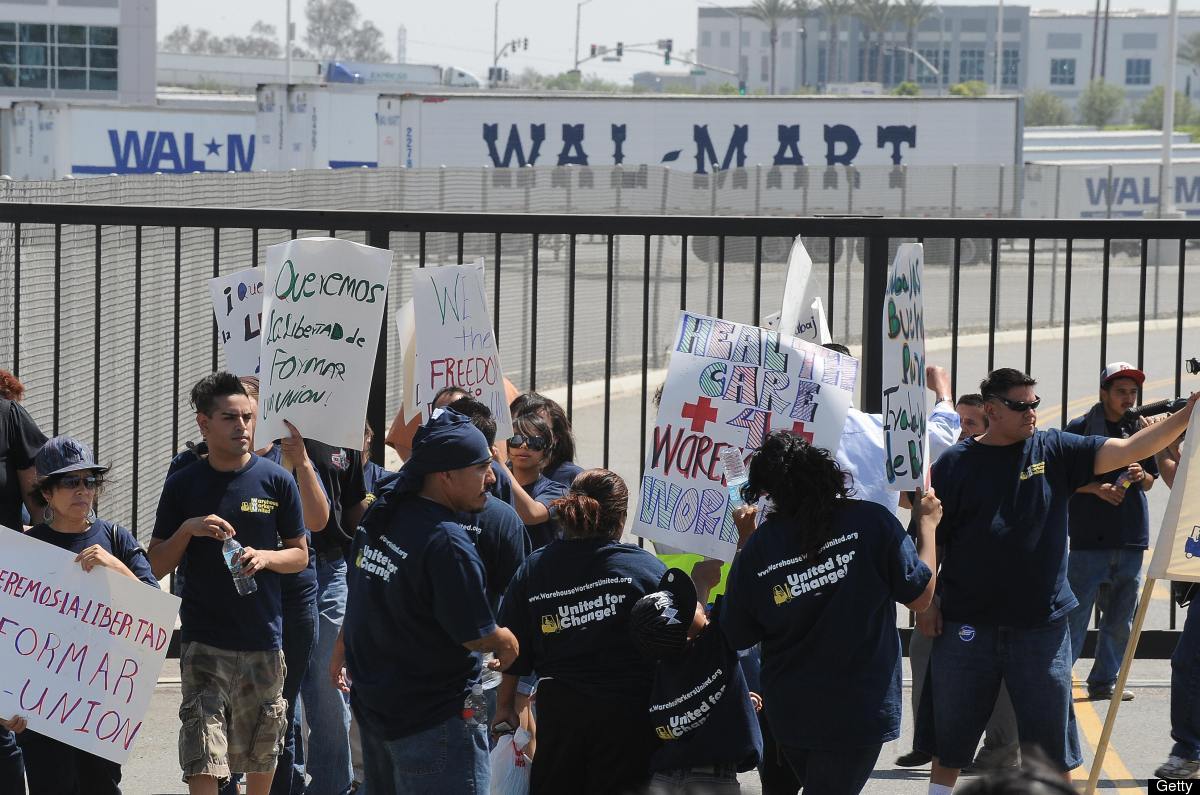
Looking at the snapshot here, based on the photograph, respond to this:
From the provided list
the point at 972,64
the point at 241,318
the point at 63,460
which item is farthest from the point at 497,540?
the point at 972,64

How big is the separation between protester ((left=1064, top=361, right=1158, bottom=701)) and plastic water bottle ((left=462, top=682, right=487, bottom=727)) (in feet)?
11.8

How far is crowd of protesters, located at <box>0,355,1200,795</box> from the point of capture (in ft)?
15.6

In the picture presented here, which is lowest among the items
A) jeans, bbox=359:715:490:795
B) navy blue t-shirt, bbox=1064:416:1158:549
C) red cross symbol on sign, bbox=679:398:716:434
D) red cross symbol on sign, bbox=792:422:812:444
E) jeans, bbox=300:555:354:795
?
jeans, bbox=300:555:354:795

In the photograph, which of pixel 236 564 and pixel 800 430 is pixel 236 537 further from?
pixel 800 430

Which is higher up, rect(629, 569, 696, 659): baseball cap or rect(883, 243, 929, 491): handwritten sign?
rect(883, 243, 929, 491): handwritten sign

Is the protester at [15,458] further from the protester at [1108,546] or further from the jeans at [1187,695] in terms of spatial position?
the protester at [1108,546]

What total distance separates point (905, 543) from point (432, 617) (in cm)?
153

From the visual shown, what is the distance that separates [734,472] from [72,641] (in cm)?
245

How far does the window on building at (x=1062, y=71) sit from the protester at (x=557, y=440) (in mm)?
148113

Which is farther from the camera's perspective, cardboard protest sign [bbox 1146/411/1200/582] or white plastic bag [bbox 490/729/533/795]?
cardboard protest sign [bbox 1146/411/1200/582]

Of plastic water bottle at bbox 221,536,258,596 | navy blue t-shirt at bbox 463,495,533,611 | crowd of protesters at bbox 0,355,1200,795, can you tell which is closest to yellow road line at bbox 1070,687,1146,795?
crowd of protesters at bbox 0,355,1200,795

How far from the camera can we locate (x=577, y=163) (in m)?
34.4

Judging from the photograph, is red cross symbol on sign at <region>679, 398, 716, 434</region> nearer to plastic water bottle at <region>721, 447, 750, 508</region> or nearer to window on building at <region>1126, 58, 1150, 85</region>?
plastic water bottle at <region>721, 447, 750, 508</region>

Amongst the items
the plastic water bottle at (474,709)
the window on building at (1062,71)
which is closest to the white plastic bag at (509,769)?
the plastic water bottle at (474,709)
